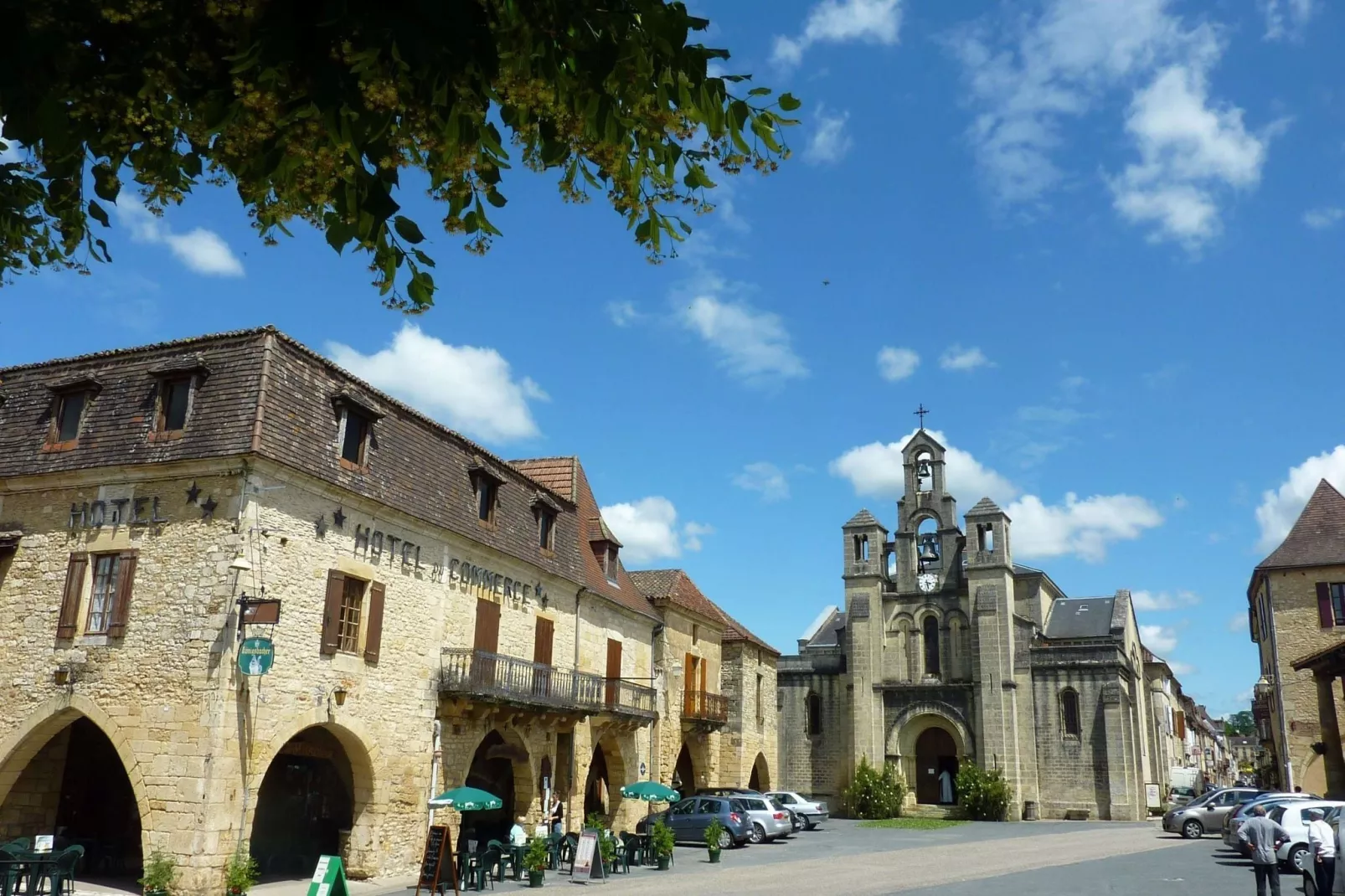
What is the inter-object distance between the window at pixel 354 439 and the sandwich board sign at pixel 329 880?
8811 mm

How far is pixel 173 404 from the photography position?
17.9 meters

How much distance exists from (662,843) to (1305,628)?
31516 millimetres

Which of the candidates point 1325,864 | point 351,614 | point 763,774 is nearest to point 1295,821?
point 1325,864

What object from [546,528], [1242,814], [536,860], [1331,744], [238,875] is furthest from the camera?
[1331,744]

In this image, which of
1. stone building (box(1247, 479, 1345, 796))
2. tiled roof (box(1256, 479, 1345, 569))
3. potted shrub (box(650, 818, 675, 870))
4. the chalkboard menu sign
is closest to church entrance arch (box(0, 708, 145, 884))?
the chalkboard menu sign

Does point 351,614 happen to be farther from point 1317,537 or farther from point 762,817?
point 1317,537

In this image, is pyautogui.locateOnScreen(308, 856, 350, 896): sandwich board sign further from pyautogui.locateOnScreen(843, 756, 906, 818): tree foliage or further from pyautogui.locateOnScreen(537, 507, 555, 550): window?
pyautogui.locateOnScreen(843, 756, 906, 818): tree foliage

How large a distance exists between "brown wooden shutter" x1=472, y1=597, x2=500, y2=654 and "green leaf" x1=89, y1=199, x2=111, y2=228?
700 inches

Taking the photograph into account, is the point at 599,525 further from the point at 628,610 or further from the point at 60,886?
the point at 60,886

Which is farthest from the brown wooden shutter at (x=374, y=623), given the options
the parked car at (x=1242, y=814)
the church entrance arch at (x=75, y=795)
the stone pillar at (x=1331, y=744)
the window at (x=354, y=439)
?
the stone pillar at (x=1331, y=744)

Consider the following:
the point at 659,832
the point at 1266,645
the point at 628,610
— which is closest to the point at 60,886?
the point at 659,832

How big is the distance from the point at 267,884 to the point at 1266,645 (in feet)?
140

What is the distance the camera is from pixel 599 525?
3025cm

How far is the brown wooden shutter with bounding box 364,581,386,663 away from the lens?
19031 millimetres
